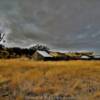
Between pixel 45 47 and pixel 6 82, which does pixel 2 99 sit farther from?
pixel 45 47

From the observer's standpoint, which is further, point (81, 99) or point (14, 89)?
point (14, 89)

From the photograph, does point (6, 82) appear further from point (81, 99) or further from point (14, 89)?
point (81, 99)

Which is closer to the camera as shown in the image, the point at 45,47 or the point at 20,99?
the point at 20,99

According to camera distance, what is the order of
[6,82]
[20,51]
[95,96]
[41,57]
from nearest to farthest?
1. [95,96]
2. [6,82]
3. [41,57]
4. [20,51]

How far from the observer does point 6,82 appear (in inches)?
388

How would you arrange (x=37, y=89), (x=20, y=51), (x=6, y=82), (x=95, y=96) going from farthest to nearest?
(x=20, y=51), (x=6, y=82), (x=37, y=89), (x=95, y=96)

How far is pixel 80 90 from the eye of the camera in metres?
8.31

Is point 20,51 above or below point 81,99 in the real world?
above

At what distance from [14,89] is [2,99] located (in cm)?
150

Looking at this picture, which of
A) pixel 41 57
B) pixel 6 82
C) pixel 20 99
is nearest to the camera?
pixel 20 99

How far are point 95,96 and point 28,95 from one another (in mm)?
2065

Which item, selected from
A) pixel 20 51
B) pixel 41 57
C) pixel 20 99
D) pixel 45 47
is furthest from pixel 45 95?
pixel 45 47

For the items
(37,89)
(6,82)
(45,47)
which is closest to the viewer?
(37,89)

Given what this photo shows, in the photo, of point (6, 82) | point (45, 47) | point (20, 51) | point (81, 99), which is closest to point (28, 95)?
point (81, 99)
